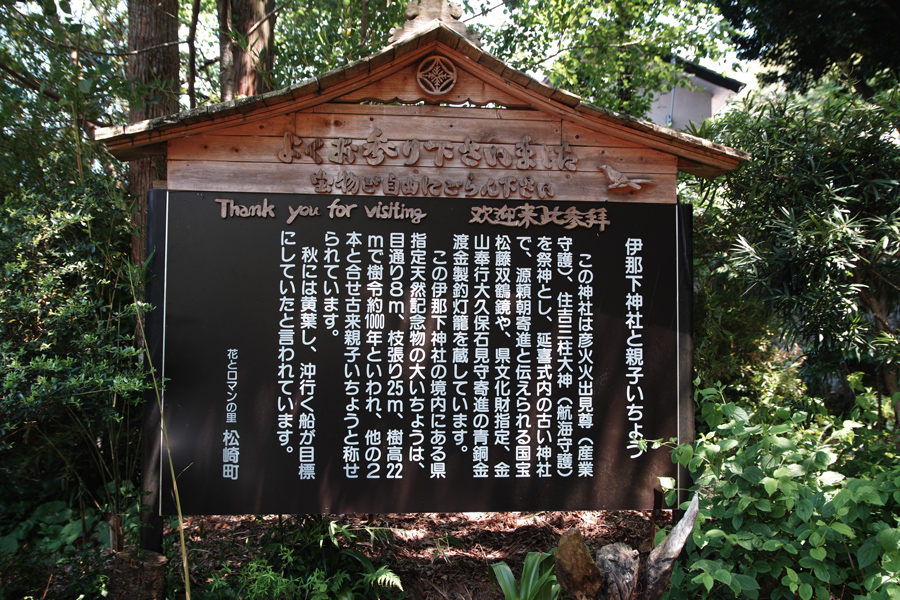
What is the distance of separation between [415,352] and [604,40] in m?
5.79

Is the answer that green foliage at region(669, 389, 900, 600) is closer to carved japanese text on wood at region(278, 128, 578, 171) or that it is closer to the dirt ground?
the dirt ground

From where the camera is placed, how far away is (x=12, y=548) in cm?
372

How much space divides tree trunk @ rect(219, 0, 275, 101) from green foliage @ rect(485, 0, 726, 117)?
3.17 meters

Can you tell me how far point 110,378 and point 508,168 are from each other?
276 cm

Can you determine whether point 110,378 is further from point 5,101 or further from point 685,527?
point 685,527

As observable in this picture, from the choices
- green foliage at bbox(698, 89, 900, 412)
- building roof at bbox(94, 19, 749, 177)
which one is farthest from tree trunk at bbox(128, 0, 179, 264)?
green foliage at bbox(698, 89, 900, 412)

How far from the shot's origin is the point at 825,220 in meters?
3.61

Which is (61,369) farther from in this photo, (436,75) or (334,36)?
(334,36)

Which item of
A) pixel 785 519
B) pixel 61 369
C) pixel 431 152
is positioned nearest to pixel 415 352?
pixel 431 152

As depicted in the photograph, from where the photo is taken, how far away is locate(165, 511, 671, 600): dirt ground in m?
3.98

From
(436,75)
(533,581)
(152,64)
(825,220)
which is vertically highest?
(152,64)

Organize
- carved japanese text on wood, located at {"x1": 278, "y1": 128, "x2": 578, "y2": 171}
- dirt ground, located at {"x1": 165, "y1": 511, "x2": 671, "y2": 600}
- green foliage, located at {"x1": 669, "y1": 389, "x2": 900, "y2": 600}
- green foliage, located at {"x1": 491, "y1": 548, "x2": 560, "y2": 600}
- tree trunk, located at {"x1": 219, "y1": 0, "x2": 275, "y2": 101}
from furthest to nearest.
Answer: tree trunk, located at {"x1": 219, "y1": 0, "x2": 275, "y2": 101} → dirt ground, located at {"x1": 165, "y1": 511, "x2": 671, "y2": 600} → carved japanese text on wood, located at {"x1": 278, "y1": 128, "x2": 578, "y2": 171} → green foliage, located at {"x1": 491, "y1": 548, "x2": 560, "y2": 600} → green foliage, located at {"x1": 669, "y1": 389, "x2": 900, "y2": 600}

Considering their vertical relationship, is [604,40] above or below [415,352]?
above

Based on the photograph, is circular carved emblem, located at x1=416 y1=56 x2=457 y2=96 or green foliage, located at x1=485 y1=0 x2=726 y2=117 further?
green foliage, located at x1=485 y1=0 x2=726 y2=117
